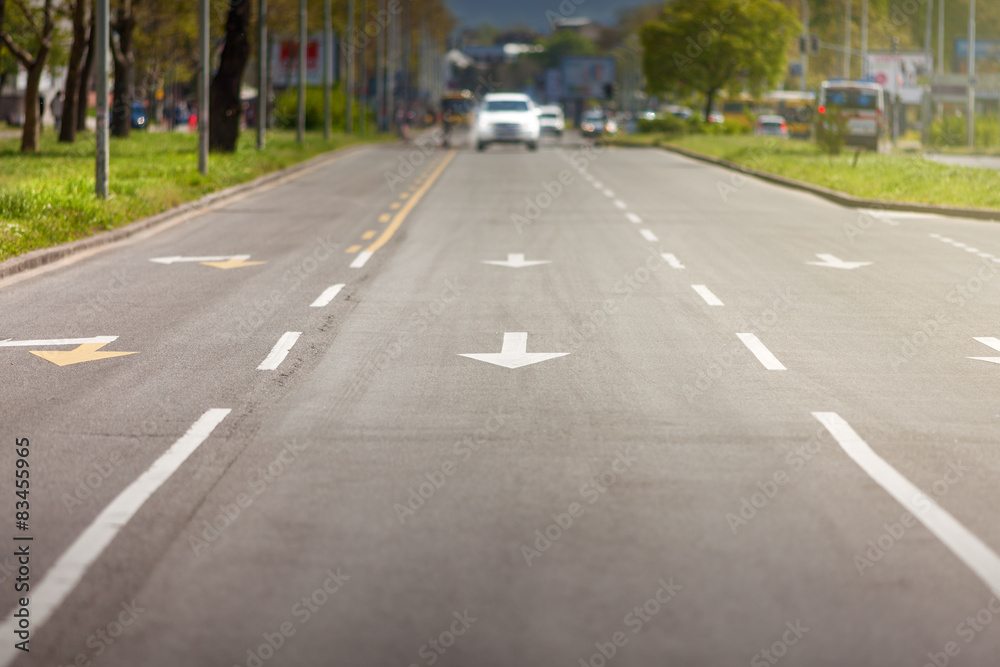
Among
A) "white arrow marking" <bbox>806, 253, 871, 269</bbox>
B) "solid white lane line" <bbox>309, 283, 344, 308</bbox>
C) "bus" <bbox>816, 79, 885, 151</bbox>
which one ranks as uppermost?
"bus" <bbox>816, 79, 885, 151</bbox>

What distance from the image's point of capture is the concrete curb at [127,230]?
16000mm

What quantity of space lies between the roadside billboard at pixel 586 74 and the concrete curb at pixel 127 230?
4536 inches

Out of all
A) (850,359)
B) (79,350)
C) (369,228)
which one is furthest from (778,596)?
(369,228)

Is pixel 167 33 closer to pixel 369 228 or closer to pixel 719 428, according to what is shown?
pixel 369 228

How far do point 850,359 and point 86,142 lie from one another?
38.7 m

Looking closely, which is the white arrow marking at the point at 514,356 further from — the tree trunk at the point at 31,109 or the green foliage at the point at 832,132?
the green foliage at the point at 832,132

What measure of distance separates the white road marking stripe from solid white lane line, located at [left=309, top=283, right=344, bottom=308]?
5.89ft

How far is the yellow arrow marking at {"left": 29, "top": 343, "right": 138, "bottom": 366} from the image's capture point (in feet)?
34.0

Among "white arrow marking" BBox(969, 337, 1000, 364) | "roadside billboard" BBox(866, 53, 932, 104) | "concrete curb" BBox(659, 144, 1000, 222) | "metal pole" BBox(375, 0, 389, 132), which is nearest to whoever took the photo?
"white arrow marking" BBox(969, 337, 1000, 364)

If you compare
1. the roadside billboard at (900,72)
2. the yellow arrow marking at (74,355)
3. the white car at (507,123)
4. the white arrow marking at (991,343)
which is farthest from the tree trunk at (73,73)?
the roadside billboard at (900,72)

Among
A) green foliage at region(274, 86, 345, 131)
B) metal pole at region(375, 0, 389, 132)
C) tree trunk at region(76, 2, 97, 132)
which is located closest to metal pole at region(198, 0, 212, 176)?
tree trunk at region(76, 2, 97, 132)

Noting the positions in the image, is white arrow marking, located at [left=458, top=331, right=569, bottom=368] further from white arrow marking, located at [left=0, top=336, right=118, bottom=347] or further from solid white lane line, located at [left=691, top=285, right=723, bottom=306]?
solid white lane line, located at [left=691, top=285, right=723, bottom=306]

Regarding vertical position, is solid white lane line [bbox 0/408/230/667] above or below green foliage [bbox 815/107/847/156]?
below

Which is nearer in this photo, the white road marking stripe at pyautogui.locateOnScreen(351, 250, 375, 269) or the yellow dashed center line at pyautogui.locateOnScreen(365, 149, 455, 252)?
the white road marking stripe at pyautogui.locateOnScreen(351, 250, 375, 269)
